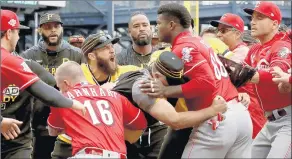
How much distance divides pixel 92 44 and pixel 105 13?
10.5 meters

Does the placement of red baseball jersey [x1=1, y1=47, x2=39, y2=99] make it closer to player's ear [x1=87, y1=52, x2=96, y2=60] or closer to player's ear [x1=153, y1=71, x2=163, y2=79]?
player's ear [x1=153, y1=71, x2=163, y2=79]

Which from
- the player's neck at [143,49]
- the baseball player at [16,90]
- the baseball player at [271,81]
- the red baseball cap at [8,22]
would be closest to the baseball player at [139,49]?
the player's neck at [143,49]

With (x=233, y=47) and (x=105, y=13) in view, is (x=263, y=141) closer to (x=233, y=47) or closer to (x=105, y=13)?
(x=233, y=47)

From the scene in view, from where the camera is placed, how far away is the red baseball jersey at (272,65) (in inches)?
193

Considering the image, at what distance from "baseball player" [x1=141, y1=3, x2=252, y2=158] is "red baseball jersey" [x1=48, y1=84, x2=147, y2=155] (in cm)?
27

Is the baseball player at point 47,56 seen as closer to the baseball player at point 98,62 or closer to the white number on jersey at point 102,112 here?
the baseball player at point 98,62

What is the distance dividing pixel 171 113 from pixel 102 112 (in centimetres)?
51

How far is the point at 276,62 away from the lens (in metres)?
4.90

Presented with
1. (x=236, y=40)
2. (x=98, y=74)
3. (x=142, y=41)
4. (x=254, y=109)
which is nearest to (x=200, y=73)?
(x=98, y=74)

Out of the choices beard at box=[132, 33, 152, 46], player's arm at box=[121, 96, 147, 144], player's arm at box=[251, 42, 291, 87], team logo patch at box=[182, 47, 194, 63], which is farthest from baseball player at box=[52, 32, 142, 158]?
beard at box=[132, 33, 152, 46]

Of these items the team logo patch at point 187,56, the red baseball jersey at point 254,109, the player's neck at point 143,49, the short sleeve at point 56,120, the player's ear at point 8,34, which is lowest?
the red baseball jersey at point 254,109

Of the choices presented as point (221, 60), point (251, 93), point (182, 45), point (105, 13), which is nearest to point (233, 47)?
point (251, 93)

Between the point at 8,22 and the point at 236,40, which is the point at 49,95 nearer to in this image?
the point at 8,22

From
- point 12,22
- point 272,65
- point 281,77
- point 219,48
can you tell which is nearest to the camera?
point 281,77
